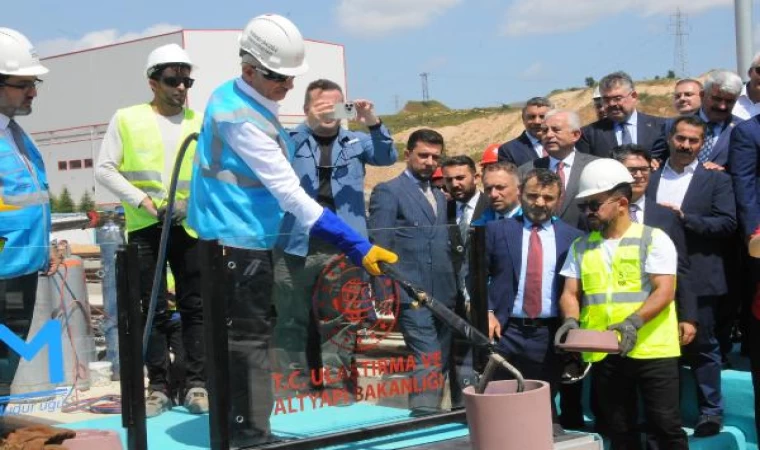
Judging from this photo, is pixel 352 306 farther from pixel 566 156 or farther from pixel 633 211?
pixel 566 156

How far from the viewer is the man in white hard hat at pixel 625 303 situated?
203 inches

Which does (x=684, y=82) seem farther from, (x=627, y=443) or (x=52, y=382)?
(x=52, y=382)

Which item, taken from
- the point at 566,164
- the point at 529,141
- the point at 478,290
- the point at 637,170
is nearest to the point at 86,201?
the point at 529,141

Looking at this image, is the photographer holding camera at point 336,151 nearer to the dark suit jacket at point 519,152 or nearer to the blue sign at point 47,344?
the dark suit jacket at point 519,152

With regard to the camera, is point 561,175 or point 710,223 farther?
point 561,175

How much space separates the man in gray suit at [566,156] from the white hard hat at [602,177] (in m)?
0.92

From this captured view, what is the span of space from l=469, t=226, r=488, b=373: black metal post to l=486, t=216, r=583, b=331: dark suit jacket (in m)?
0.31

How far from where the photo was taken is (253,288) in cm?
421

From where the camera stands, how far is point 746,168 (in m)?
5.97

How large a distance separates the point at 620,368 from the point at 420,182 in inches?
71.3

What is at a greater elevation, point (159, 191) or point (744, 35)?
point (744, 35)

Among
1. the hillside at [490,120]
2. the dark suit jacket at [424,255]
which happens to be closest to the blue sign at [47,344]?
the dark suit jacket at [424,255]

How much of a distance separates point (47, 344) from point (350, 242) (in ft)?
4.35

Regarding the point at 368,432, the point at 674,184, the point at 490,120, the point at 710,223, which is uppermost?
the point at 490,120
